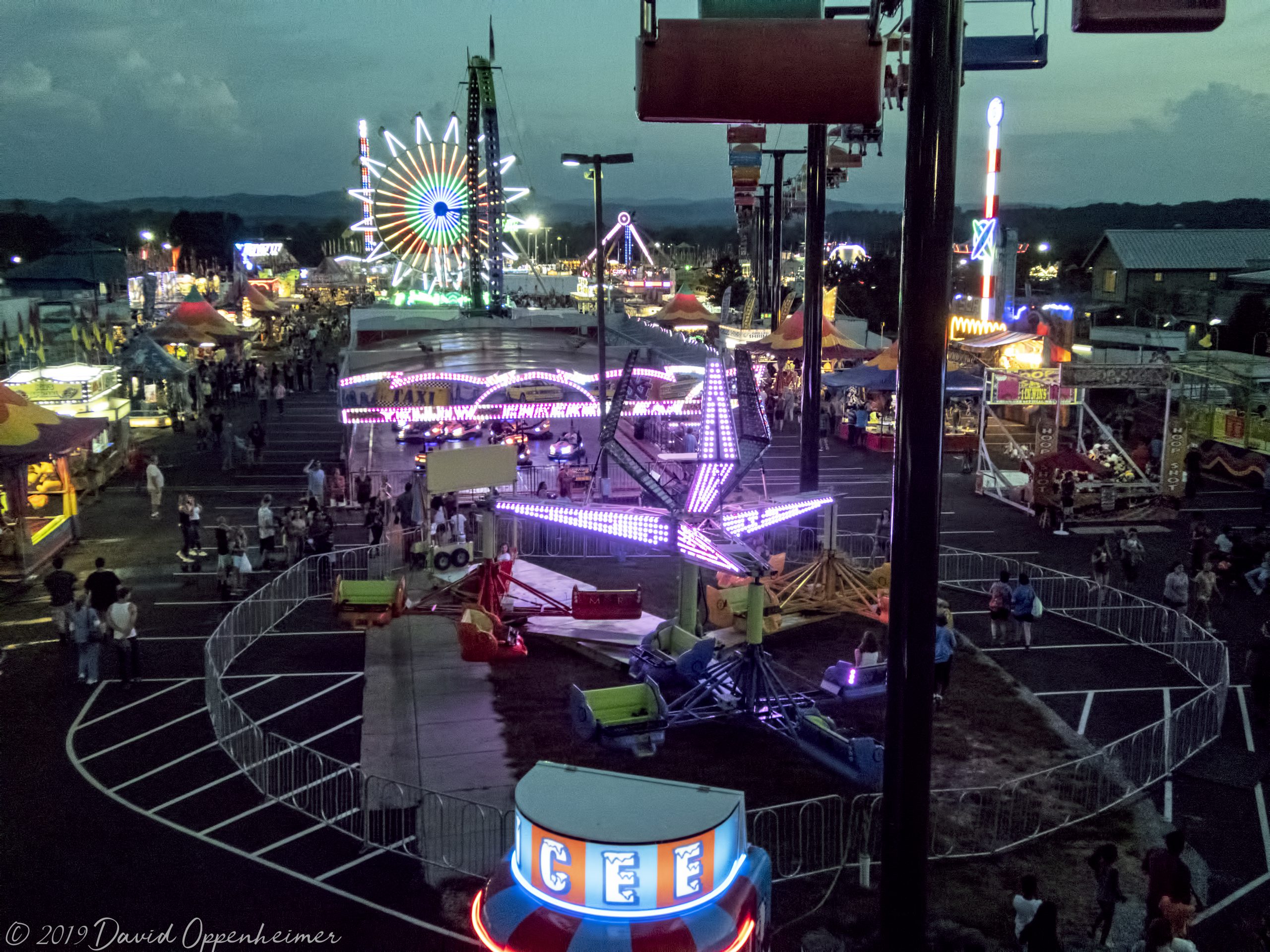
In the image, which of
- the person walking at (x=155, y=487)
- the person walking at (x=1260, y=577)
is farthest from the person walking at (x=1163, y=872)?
the person walking at (x=155, y=487)

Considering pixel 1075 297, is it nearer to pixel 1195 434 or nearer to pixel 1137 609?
pixel 1195 434

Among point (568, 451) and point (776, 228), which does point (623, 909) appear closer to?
point (568, 451)

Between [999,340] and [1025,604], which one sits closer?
[1025,604]

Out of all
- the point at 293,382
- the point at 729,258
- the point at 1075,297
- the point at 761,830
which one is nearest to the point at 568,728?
the point at 761,830

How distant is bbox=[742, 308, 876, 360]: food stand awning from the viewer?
37.0 metres

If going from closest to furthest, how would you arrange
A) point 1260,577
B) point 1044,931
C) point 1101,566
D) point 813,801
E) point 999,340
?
point 1044,931 < point 813,801 < point 1101,566 < point 1260,577 < point 999,340

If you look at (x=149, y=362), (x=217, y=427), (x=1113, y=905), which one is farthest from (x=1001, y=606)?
(x=149, y=362)

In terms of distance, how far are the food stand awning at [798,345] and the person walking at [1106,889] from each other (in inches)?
1118

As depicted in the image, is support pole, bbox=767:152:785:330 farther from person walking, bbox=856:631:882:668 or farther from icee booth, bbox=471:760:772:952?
icee booth, bbox=471:760:772:952

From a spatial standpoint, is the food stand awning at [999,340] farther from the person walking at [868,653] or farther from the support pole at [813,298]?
the person walking at [868,653]

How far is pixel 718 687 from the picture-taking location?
14.0 m

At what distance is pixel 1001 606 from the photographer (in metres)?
16.4

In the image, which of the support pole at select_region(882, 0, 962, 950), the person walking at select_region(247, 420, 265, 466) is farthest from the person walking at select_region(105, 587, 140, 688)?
the person walking at select_region(247, 420, 265, 466)

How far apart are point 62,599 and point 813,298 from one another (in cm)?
1232
